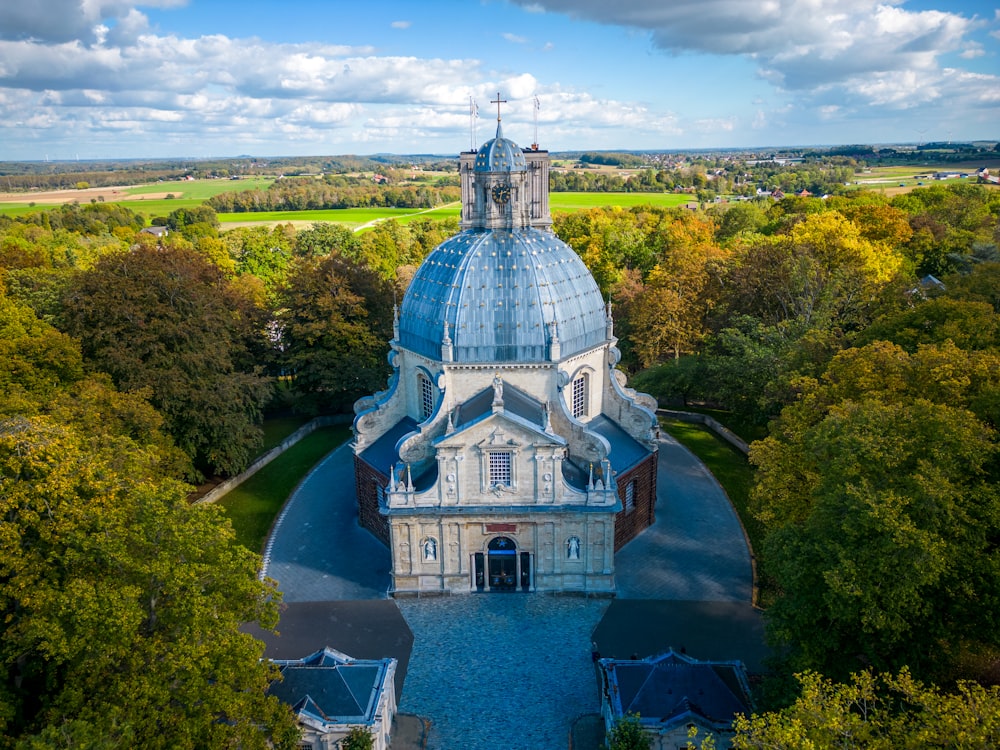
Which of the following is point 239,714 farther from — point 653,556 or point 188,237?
point 188,237

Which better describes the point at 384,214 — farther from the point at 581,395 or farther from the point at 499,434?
the point at 499,434

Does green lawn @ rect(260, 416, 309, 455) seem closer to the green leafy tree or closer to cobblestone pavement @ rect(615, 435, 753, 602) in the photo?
the green leafy tree

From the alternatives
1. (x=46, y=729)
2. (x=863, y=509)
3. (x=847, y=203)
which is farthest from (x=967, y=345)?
(x=847, y=203)

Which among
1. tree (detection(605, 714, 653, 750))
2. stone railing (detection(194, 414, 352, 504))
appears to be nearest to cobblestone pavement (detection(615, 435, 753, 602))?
tree (detection(605, 714, 653, 750))

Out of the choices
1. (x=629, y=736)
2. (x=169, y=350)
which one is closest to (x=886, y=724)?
(x=629, y=736)

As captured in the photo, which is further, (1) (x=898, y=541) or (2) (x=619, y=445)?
(2) (x=619, y=445)

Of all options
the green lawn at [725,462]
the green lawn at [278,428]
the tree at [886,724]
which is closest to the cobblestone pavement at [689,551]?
the green lawn at [725,462]
